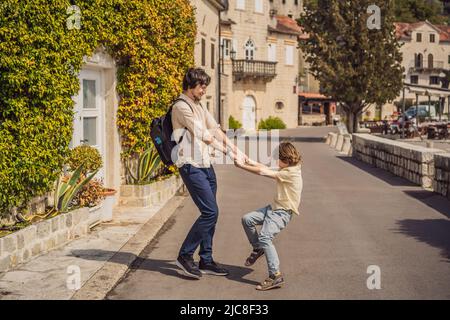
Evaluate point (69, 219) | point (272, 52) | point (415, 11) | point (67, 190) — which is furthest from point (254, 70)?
point (415, 11)

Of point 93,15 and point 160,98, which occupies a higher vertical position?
point 93,15

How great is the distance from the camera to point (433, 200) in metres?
13.0

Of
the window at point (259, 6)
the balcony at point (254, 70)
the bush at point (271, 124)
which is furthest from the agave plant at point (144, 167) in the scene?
the window at point (259, 6)

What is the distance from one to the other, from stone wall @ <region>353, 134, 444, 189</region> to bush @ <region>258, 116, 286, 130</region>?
3150 cm

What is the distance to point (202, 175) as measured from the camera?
22.2 feet

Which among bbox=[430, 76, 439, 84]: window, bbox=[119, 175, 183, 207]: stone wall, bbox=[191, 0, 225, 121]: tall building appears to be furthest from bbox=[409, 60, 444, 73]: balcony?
bbox=[119, 175, 183, 207]: stone wall

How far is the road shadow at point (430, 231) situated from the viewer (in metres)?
8.56

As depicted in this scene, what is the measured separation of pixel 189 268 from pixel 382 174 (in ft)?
41.0

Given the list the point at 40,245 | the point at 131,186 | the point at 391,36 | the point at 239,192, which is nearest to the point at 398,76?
the point at 391,36

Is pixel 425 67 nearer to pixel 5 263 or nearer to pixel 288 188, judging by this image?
pixel 288 188

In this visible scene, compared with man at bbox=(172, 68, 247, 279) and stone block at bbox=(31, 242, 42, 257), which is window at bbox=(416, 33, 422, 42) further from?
stone block at bbox=(31, 242, 42, 257)

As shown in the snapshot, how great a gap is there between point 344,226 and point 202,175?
387cm

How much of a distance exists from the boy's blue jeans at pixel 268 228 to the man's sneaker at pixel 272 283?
0.15 feet

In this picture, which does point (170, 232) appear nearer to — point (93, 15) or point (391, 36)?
point (93, 15)
